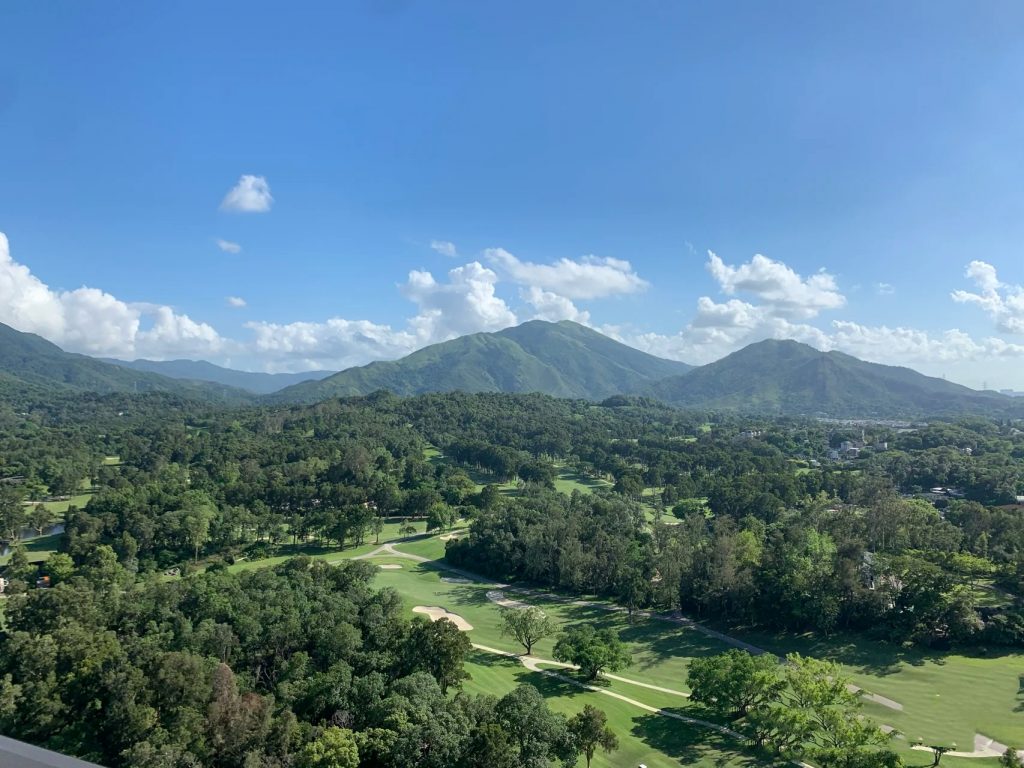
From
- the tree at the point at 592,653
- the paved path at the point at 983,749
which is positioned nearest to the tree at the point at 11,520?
the tree at the point at 592,653

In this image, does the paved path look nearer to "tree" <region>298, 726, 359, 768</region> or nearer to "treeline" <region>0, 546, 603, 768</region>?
"treeline" <region>0, 546, 603, 768</region>

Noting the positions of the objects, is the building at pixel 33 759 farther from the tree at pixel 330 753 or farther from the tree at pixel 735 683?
the tree at pixel 735 683

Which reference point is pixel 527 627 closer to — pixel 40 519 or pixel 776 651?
pixel 776 651

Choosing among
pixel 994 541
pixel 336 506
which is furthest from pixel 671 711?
pixel 336 506

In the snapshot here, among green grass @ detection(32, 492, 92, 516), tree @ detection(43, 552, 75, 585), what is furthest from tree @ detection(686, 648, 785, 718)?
green grass @ detection(32, 492, 92, 516)

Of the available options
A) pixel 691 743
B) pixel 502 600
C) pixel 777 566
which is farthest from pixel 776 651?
pixel 502 600

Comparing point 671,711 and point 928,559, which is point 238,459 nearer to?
point 671,711
